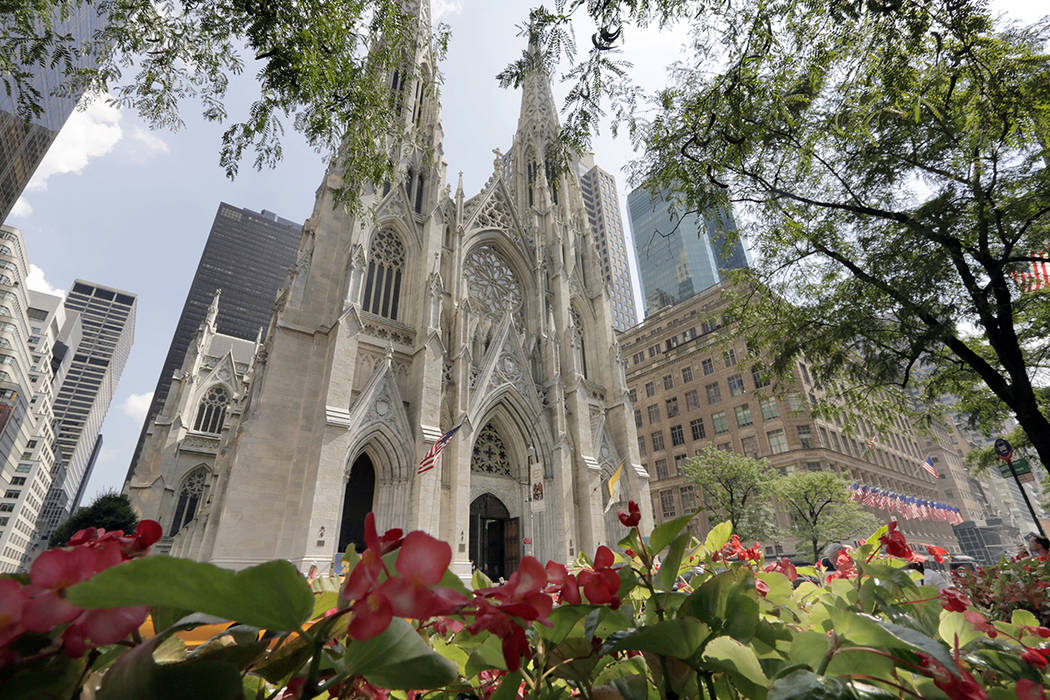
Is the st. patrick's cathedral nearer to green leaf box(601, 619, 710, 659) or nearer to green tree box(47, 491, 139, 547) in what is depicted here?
green tree box(47, 491, 139, 547)

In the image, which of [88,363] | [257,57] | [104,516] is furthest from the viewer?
[88,363]

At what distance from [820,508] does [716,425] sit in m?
14.5

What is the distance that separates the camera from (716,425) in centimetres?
4197

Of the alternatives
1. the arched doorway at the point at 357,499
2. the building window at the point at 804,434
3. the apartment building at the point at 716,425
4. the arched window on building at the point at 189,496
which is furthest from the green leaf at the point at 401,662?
the building window at the point at 804,434

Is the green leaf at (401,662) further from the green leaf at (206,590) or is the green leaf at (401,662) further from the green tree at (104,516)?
the green tree at (104,516)

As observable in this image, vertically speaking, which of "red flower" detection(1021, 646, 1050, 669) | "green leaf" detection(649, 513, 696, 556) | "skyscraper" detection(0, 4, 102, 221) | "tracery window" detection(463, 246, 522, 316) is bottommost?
"red flower" detection(1021, 646, 1050, 669)

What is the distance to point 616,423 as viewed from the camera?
82.8 feet

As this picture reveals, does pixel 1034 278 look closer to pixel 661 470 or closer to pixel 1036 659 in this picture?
pixel 1036 659

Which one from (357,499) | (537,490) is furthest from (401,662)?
(537,490)

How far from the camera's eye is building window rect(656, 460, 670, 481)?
4397cm

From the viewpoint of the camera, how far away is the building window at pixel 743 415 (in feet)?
132

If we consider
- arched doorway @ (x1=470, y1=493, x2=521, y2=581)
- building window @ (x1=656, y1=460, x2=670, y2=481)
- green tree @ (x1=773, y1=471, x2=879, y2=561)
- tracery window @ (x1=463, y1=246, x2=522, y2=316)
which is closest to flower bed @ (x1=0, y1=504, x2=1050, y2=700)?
arched doorway @ (x1=470, y1=493, x2=521, y2=581)

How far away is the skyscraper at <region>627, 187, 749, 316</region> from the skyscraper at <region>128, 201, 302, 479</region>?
85.4m

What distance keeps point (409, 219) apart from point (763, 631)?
23.4 m
